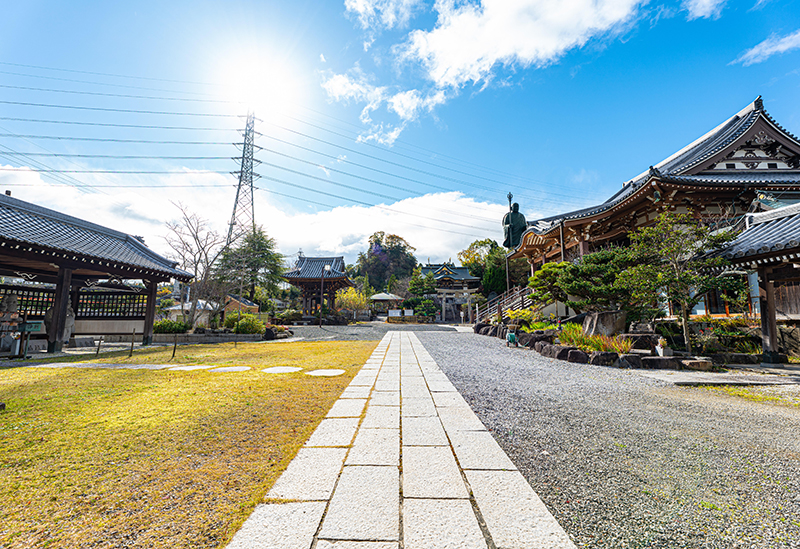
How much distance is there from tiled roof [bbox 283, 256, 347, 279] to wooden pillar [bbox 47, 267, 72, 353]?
47.3ft

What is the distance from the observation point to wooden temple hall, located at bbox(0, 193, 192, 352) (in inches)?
267

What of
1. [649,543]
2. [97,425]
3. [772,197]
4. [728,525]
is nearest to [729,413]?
[728,525]

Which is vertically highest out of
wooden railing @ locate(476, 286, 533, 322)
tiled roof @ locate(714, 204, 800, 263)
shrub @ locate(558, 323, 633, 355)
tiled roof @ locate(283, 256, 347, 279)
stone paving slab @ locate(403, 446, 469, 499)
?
tiled roof @ locate(283, 256, 347, 279)

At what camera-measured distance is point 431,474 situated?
1773 millimetres

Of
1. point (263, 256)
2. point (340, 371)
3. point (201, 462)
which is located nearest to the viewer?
point (201, 462)

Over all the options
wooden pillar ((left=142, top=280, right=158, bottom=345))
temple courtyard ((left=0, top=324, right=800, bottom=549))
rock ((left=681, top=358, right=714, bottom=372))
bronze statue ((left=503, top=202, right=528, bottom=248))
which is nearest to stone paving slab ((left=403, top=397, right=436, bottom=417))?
temple courtyard ((left=0, top=324, right=800, bottom=549))

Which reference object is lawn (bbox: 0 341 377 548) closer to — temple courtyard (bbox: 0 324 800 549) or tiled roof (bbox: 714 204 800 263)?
temple courtyard (bbox: 0 324 800 549)

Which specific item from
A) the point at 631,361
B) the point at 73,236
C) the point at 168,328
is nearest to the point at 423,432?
the point at 631,361

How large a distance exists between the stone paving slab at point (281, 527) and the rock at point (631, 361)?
5.92 m

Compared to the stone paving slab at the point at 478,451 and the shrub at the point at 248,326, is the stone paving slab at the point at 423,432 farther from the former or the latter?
the shrub at the point at 248,326

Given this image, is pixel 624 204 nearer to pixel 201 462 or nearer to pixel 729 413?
pixel 729 413

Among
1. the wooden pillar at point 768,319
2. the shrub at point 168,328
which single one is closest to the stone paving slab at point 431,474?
the wooden pillar at point 768,319

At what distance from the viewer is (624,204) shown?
9.13m

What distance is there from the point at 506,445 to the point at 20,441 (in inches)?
128
